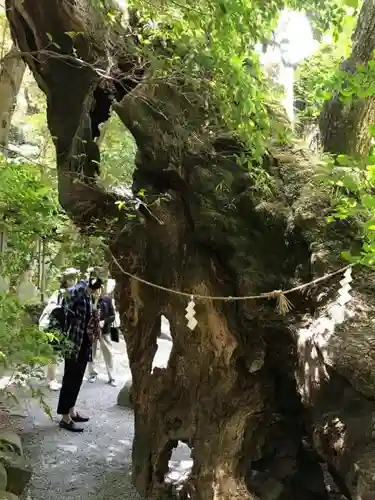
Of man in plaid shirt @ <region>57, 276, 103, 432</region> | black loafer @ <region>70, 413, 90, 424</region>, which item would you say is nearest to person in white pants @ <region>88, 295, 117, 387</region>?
black loafer @ <region>70, 413, 90, 424</region>

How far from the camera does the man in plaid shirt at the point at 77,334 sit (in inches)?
221

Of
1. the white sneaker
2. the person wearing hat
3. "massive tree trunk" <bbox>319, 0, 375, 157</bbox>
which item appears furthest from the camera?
the white sneaker

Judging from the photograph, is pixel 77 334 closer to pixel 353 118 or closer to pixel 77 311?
pixel 77 311

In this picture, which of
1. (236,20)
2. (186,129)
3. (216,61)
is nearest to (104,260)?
(186,129)

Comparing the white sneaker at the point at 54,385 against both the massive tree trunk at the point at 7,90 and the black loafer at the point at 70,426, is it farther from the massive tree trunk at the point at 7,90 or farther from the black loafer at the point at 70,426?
the massive tree trunk at the point at 7,90

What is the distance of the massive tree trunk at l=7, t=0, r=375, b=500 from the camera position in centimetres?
345

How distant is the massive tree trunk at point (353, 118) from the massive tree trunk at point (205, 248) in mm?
338

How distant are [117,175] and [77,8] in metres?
1.55

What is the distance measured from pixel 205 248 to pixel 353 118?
4.73ft

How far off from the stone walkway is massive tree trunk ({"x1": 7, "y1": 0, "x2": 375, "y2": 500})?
0.56m

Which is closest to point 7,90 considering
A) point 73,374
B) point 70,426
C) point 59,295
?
point 59,295

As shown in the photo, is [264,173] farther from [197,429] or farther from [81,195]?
[197,429]

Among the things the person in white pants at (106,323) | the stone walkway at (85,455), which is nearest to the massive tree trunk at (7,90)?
the person in white pants at (106,323)

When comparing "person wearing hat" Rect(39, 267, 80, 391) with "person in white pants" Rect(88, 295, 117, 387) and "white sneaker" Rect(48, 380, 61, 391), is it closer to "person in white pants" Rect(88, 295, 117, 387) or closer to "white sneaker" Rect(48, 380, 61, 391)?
"person in white pants" Rect(88, 295, 117, 387)
